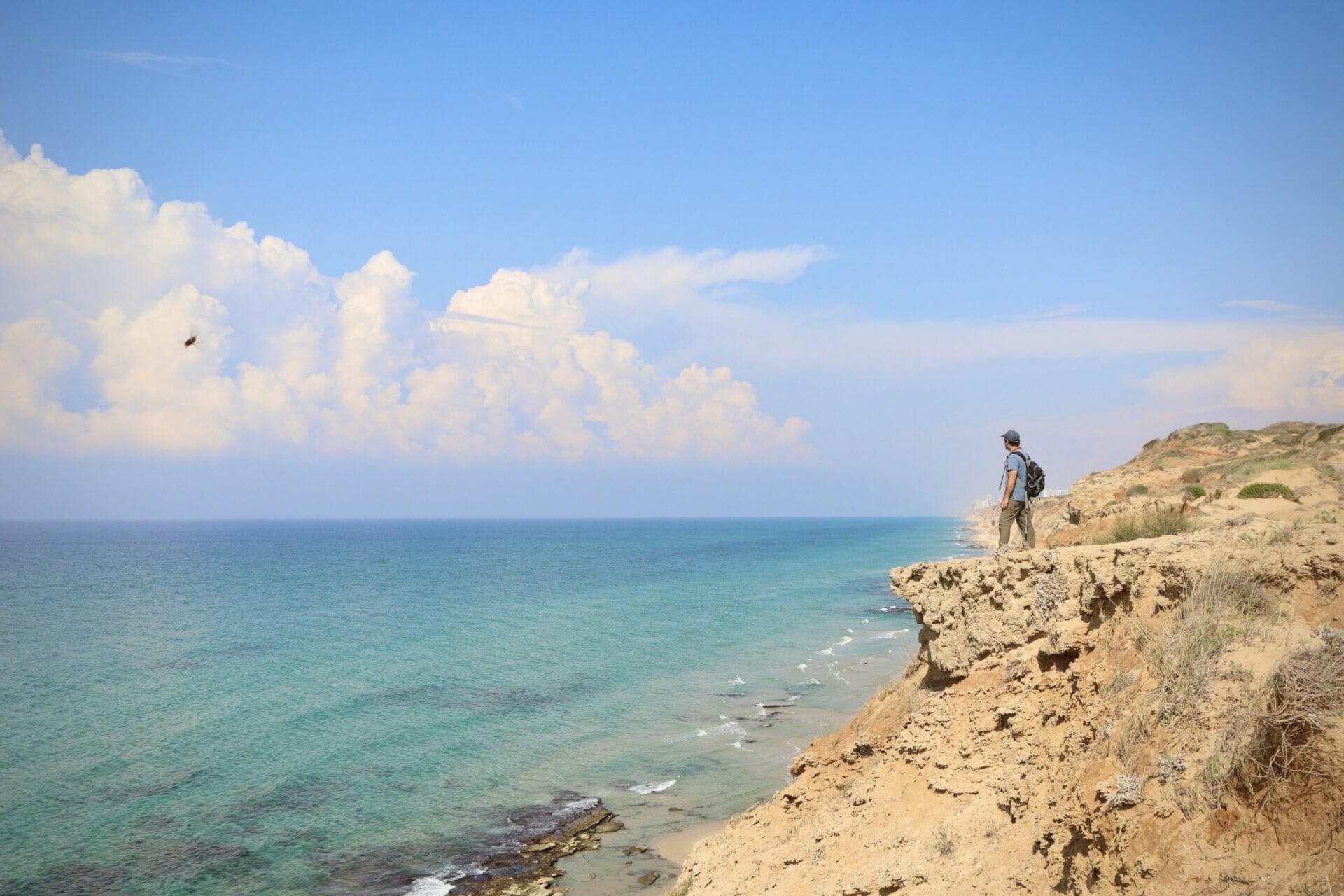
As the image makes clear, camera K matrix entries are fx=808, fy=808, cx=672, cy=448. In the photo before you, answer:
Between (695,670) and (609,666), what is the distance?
4522mm

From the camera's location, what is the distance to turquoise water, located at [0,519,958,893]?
20.1 m

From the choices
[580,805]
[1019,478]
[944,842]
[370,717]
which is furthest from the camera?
[370,717]

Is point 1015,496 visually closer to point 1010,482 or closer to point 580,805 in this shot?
point 1010,482

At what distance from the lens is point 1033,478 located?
12.9 meters

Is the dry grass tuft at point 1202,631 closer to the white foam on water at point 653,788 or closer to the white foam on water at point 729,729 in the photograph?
the white foam on water at point 653,788

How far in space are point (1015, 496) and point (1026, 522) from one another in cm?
46

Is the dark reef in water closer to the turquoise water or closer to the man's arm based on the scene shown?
the turquoise water

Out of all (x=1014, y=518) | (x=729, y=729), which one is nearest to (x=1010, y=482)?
(x=1014, y=518)

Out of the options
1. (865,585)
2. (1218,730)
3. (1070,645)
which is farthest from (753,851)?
(865,585)

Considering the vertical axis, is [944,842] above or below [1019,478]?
below

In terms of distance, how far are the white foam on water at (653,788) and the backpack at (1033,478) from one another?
15.5 metres

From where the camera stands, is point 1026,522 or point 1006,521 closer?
point 1026,522

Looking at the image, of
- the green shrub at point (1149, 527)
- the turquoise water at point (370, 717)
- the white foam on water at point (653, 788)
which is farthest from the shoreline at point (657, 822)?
the green shrub at point (1149, 527)

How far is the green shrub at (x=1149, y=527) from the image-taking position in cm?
1359
